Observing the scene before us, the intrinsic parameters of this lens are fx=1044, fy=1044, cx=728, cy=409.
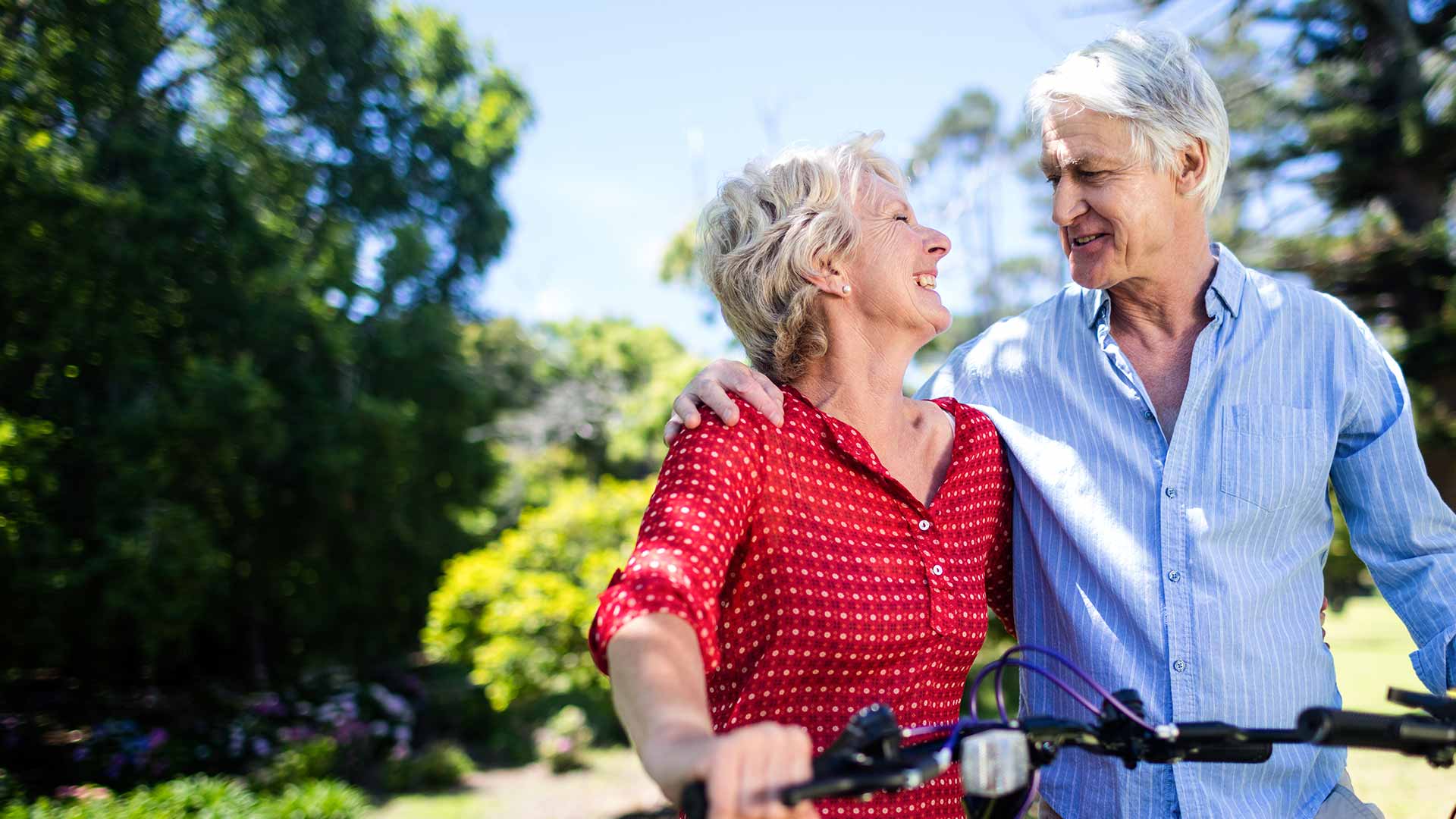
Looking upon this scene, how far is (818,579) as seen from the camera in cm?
168

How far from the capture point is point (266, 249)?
10508 millimetres

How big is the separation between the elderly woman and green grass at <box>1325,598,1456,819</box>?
822mm

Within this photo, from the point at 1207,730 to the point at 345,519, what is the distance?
38.1 ft

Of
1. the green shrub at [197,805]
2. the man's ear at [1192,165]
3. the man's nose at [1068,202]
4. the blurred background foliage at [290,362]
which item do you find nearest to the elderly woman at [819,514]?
the man's nose at [1068,202]

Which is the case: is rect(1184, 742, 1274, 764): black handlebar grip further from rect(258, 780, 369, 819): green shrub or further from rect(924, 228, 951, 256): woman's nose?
rect(258, 780, 369, 819): green shrub

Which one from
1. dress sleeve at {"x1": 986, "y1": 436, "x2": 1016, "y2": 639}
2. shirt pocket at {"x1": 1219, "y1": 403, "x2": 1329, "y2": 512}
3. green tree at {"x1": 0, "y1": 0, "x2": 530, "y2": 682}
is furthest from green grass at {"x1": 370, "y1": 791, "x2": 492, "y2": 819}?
shirt pocket at {"x1": 1219, "y1": 403, "x2": 1329, "y2": 512}

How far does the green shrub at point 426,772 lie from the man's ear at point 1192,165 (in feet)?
29.4

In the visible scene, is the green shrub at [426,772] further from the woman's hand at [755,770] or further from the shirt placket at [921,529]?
the woman's hand at [755,770]

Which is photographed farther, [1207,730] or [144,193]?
[144,193]

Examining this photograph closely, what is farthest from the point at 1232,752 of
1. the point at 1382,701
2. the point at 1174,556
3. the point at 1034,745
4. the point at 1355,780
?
the point at 1382,701

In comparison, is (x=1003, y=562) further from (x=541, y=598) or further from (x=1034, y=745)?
(x=541, y=598)

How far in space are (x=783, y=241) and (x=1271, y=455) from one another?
1.00 metres

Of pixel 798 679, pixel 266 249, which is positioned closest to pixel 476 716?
pixel 266 249

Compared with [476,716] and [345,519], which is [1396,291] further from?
[345,519]
